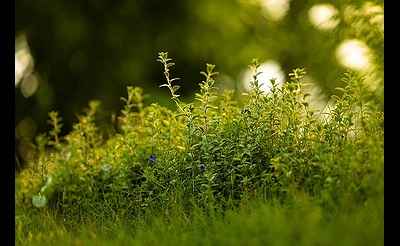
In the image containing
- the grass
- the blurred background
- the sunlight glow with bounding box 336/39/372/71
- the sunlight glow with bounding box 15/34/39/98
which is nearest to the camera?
the grass

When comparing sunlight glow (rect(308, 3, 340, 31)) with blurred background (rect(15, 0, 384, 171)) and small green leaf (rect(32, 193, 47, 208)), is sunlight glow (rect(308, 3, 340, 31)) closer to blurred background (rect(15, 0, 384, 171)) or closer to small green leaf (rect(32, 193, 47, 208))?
small green leaf (rect(32, 193, 47, 208))

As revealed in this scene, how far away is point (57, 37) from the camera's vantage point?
375 inches

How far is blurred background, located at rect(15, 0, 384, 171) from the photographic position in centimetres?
880

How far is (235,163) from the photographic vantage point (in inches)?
148

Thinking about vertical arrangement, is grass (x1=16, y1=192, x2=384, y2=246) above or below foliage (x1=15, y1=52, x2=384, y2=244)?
below

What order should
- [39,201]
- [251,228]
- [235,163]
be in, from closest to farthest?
[251,228] < [235,163] < [39,201]

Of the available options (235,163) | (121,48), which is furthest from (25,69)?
(235,163)

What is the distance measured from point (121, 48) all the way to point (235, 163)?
5.86 metres

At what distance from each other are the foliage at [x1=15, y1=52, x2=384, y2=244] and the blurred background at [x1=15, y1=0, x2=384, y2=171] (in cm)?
390

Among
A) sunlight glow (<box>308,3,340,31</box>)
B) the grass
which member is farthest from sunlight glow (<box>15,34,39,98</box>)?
the grass

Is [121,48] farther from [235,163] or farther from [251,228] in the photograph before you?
[251,228]

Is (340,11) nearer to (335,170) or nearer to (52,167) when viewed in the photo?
(335,170)
